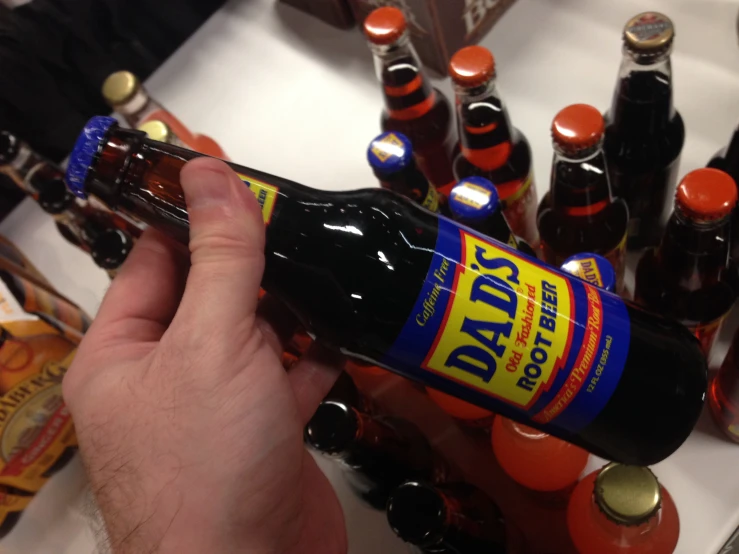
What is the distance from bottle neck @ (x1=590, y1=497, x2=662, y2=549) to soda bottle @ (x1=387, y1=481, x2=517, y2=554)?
12cm

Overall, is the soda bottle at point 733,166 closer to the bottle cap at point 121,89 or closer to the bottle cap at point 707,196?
the bottle cap at point 707,196

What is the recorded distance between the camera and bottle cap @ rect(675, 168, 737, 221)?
48 centimetres

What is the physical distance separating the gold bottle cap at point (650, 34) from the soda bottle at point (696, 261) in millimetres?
133

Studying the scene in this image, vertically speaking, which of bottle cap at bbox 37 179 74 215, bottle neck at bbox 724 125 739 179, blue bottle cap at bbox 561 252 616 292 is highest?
bottle cap at bbox 37 179 74 215

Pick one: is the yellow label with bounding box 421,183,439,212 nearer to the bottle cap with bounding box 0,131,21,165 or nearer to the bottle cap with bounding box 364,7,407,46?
the bottle cap with bounding box 364,7,407,46

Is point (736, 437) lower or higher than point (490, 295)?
lower

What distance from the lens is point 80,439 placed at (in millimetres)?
513

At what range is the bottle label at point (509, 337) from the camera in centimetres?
44

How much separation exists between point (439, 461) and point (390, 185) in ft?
1.00

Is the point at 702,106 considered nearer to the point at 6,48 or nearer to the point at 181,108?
the point at 181,108

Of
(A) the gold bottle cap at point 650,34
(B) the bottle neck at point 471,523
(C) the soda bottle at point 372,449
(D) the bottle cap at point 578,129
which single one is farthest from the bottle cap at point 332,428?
(A) the gold bottle cap at point 650,34

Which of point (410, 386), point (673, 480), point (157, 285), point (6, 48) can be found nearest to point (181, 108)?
point (6, 48)

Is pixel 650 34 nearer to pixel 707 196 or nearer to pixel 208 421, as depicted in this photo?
pixel 707 196

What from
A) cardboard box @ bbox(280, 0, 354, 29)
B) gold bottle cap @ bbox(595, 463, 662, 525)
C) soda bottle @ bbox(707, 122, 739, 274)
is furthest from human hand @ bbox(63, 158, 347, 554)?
cardboard box @ bbox(280, 0, 354, 29)
